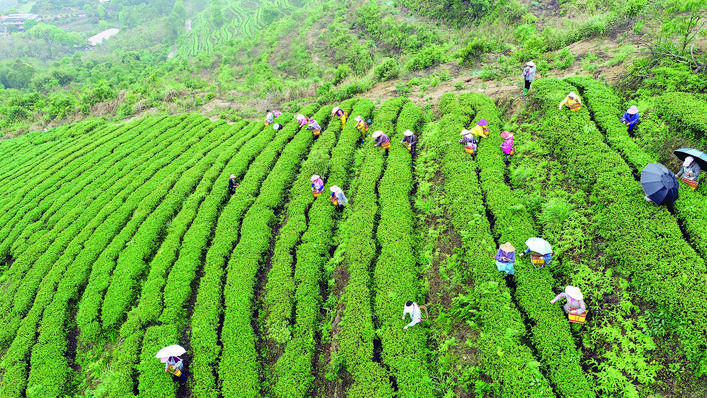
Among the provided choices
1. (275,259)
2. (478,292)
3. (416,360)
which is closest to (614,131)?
(478,292)

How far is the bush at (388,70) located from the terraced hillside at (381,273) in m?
A: 5.80

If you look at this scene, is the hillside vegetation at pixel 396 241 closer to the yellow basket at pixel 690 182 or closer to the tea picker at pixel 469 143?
the yellow basket at pixel 690 182

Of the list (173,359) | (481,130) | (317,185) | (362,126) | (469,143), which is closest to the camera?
(173,359)

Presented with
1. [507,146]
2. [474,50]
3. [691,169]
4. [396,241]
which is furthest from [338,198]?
[474,50]

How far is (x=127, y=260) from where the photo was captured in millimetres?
13344

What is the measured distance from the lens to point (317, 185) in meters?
14.2

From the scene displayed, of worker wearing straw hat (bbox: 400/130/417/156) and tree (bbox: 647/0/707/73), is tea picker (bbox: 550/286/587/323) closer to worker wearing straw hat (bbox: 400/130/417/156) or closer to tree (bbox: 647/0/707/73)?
worker wearing straw hat (bbox: 400/130/417/156)

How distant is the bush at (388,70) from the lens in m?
22.0

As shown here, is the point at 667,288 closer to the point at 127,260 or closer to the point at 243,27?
the point at 127,260

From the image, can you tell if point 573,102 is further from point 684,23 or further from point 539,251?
point 539,251

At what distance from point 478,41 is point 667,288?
17022mm

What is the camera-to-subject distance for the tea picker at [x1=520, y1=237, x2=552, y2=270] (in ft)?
30.4

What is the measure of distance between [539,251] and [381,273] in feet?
15.1

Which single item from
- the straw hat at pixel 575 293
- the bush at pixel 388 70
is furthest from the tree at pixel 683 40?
the bush at pixel 388 70
